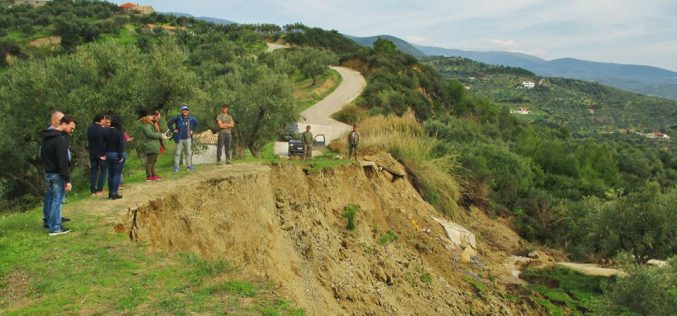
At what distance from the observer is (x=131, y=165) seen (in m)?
17.6

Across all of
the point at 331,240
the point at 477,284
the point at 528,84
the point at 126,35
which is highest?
the point at 126,35

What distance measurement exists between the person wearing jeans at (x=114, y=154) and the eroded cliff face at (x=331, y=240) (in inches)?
42.7

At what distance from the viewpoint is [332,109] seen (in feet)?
127

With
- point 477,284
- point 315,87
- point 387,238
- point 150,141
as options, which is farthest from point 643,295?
point 315,87

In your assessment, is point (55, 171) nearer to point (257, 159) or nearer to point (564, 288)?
point (257, 159)

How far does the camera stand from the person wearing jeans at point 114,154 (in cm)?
870

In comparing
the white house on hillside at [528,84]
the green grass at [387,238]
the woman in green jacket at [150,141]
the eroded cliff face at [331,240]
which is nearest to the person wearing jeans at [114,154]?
the woman in green jacket at [150,141]

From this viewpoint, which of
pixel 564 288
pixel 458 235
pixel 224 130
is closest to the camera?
pixel 224 130

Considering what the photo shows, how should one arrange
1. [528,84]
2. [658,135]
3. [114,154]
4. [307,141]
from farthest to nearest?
[528,84], [658,135], [307,141], [114,154]

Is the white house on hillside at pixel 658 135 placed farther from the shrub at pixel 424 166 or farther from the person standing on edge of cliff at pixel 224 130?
the person standing on edge of cliff at pixel 224 130

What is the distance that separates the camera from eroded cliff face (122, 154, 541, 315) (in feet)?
26.9

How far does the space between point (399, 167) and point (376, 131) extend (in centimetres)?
316

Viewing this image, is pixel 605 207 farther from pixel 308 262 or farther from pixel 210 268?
pixel 210 268

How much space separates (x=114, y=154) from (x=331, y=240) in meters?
5.42
